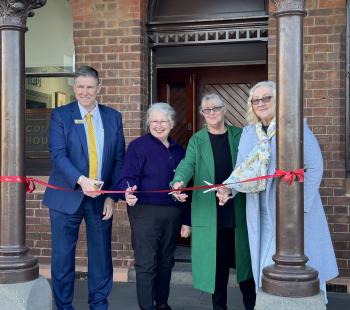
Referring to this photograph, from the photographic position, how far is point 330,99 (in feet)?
18.6

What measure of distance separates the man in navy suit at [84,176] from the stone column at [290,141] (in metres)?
1.43

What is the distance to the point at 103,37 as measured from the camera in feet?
20.5

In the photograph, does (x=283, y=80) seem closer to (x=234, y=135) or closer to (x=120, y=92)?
(x=234, y=135)

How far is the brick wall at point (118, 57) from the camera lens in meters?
6.16

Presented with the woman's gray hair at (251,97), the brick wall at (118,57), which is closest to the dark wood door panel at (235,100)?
the brick wall at (118,57)

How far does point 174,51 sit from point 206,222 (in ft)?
12.0

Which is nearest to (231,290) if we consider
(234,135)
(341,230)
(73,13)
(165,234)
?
(341,230)

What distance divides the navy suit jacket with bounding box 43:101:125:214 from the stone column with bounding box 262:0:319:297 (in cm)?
144

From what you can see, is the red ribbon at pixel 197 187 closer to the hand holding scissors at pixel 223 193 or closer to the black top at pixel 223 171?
the hand holding scissors at pixel 223 193

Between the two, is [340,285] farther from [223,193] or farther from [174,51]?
[174,51]

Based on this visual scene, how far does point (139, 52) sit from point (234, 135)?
6.83ft

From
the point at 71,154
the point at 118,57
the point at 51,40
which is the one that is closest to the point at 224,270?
the point at 71,154

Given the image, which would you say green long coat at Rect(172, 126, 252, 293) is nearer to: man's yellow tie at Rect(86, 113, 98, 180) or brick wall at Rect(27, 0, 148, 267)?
man's yellow tie at Rect(86, 113, 98, 180)

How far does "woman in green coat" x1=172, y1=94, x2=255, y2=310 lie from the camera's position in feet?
14.4
